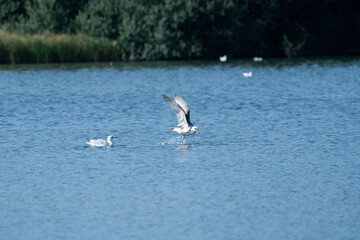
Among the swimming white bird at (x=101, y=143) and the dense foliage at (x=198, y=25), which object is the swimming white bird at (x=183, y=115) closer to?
the swimming white bird at (x=101, y=143)

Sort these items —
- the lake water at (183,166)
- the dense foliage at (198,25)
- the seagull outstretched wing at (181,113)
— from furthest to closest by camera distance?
the dense foliage at (198,25), the seagull outstretched wing at (181,113), the lake water at (183,166)

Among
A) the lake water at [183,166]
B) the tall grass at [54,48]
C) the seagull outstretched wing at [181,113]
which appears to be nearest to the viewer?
the lake water at [183,166]

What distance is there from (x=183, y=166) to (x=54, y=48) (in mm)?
34487

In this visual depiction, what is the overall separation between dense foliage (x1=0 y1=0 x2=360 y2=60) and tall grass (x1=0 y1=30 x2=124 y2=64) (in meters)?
1.85

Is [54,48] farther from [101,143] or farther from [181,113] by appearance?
[181,113]

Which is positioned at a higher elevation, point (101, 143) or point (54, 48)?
point (54, 48)

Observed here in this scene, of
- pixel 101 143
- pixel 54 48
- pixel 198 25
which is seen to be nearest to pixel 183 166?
pixel 101 143

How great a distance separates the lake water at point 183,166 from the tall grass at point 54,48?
14.8m

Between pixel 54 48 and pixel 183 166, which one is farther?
pixel 54 48

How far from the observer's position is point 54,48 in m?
48.8

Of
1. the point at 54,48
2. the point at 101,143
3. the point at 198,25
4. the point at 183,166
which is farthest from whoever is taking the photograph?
the point at 198,25

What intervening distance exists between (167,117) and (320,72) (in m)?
19.4

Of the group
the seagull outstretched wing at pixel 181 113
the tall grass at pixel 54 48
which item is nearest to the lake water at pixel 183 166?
the seagull outstretched wing at pixel 181 113

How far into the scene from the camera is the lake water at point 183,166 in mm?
11492
